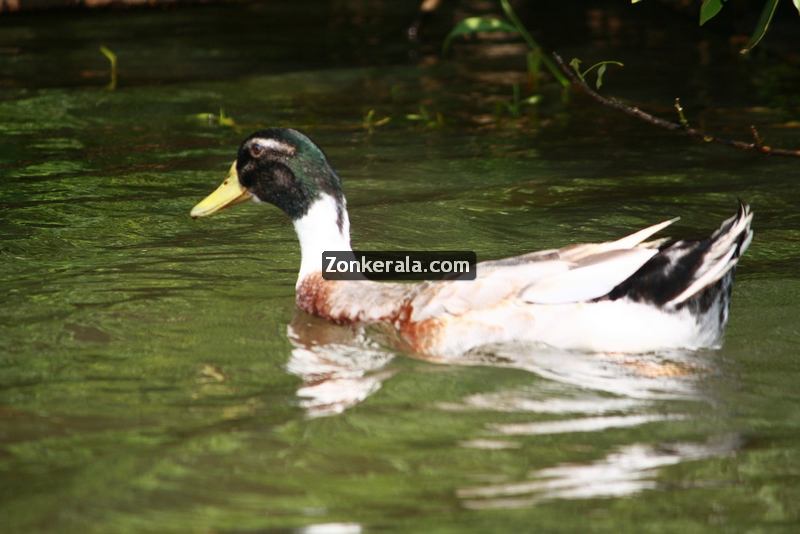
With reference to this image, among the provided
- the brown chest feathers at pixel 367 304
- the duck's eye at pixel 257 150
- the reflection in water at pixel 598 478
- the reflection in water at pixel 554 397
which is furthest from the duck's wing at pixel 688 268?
the duck's eye at pixel 257 150

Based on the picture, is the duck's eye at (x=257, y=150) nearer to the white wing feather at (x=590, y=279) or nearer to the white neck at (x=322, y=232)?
the white neck at (x=322, y=232)

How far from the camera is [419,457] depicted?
4.68 metres

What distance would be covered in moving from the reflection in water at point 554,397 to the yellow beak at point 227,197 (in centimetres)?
88

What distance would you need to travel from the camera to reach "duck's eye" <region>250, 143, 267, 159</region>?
22.1 ft

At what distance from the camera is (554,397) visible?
17.3 ft

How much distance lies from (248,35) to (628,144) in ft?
21.3

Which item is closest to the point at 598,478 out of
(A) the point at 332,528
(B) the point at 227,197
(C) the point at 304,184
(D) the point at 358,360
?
(A) the point at 332,528

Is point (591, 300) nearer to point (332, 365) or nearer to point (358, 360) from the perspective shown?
point (358, 360)

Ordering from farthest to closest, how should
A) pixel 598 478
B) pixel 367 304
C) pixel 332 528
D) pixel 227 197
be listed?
1. pixel 227 197
2. pixel 367 304
3. pixel 598 478
4. pixel 332 528

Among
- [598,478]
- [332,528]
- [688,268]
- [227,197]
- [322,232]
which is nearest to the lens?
[332,528]

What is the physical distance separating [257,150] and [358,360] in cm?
145

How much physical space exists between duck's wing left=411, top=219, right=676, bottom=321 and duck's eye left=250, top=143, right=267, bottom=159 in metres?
1.22

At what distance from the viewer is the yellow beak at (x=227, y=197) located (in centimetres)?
693

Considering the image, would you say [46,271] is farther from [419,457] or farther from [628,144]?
[628,144]
